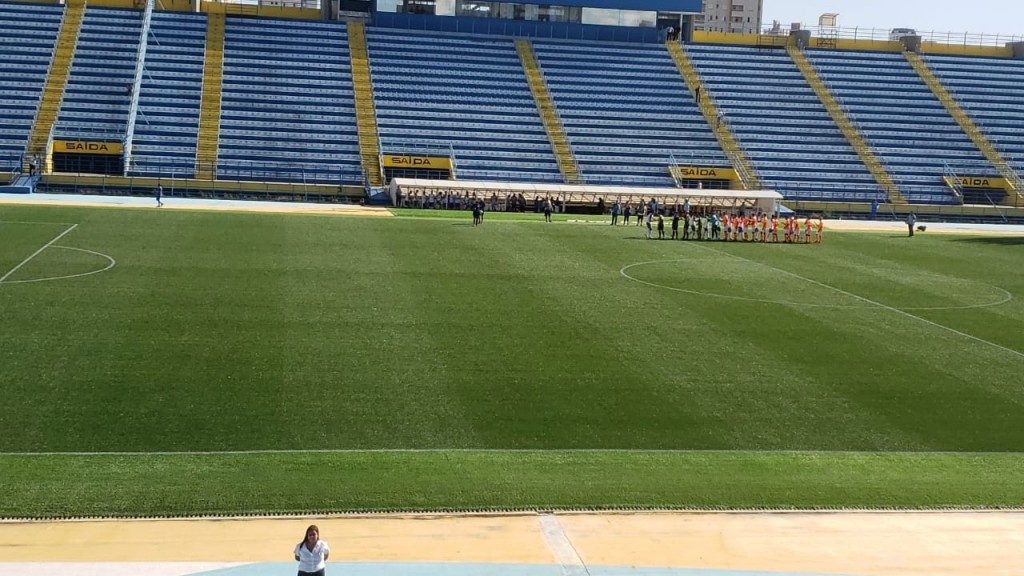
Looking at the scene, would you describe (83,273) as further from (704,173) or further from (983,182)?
(983,182)

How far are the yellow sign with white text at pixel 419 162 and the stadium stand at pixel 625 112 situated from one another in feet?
26.6

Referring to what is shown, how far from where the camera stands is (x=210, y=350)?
25.5 meters

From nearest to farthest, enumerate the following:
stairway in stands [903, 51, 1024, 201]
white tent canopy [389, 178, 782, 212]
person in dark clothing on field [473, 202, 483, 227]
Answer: person in dark clothing on field [473, 202, 483, 227] → white tent canopy [389, 178, 782, 212] → stairway in stands [903, 51, 1024, 201]

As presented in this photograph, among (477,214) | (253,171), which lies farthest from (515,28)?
(477,214)

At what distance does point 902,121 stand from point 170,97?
46.4 metres

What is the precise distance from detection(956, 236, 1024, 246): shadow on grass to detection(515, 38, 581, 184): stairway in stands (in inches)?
878

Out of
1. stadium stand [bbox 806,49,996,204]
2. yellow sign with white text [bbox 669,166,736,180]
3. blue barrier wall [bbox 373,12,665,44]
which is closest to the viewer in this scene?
yellow sign with white text [bbox 669,166,736,180]

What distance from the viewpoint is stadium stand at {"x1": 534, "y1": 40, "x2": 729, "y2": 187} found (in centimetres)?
6888

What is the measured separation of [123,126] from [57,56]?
27.1 feet

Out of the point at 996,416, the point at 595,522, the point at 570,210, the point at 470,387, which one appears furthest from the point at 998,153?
the point at 595,522

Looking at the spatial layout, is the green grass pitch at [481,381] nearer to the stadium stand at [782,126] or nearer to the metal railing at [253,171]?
the metal railing at [253,171]

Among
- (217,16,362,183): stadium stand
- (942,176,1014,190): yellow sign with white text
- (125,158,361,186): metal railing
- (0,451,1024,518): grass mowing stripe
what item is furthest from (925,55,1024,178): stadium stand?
(0,451,1024,518): grass mowing stripe

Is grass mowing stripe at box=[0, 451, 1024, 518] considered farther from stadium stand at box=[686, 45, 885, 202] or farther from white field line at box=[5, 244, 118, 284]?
stadium stand at box=[686, 45, 885, 202]

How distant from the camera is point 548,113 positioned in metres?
72.2
